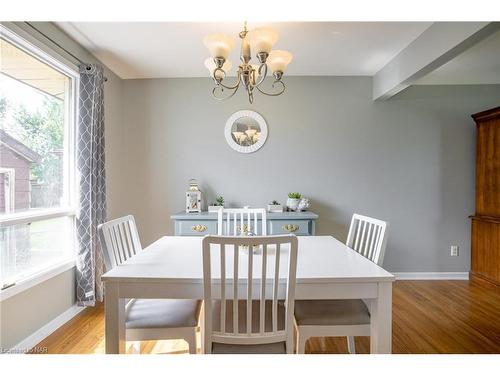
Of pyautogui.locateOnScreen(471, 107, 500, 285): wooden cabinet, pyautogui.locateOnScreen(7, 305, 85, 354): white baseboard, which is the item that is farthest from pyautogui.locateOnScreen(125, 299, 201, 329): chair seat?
pyautogui.locateOnScreen(471, 107, 500, 285): wooden cabinet

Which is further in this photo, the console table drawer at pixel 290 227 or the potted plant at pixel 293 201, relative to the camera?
the potted plant at pixel 293 201

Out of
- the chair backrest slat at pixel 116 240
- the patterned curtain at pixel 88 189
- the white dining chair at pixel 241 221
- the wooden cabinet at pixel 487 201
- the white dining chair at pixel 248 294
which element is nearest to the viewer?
the white dining chair at pixel 248 294

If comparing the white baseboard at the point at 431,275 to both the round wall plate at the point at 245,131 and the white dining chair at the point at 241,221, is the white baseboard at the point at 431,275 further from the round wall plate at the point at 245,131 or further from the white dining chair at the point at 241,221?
the round wall plate at the point at 245,131

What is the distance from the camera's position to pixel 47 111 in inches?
92.4

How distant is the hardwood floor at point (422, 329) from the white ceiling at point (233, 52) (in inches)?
91.3

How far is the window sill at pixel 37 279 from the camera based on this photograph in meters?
1.82

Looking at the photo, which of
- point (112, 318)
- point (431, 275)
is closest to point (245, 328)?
point (112, 318)

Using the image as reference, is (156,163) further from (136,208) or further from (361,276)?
(361,276)

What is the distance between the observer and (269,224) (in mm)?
3020

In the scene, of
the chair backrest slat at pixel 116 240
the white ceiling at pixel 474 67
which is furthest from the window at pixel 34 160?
the white ceiling at pixel 474 67

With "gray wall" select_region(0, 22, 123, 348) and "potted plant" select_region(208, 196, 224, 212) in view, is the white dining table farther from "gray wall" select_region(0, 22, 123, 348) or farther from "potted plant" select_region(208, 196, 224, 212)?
"potted plant" select_region(208, 196, 224, 212)

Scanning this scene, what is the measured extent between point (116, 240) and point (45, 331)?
111cm
